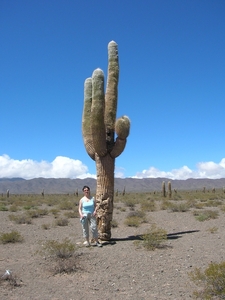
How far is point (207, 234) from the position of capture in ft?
37.8

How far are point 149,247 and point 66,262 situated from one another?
259cm

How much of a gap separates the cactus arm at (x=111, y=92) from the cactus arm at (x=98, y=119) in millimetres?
333

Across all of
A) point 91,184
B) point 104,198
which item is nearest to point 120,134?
point 104,198

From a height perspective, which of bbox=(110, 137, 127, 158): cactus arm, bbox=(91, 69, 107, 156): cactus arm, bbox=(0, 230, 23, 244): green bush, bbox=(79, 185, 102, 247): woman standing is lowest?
bbox=(0, 230, 23, 244): green bush

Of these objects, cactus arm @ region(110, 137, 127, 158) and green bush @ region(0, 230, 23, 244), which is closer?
green bush @ region(0, 230, 23, 244)

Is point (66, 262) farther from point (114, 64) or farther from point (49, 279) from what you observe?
point (114, 64)

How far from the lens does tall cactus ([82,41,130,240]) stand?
10.8 metres

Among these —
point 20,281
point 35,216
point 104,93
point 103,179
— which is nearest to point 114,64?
point 104,93

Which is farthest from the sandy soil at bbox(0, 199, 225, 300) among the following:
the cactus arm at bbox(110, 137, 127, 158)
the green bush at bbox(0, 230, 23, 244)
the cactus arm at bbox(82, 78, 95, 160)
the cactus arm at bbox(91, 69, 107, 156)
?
the cactus arm at bbox(82, 78, 95, 160)

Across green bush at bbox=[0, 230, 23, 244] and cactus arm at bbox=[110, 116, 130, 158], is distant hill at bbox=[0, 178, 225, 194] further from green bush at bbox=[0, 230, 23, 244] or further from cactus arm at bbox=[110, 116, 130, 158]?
cactus arm at bbox=[110, 116, 130, 158]

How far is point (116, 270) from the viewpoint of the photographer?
711cm

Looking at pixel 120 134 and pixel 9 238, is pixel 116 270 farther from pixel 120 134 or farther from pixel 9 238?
pixel 9 238

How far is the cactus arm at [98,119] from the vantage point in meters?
10.8

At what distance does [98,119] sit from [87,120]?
1.34 m
